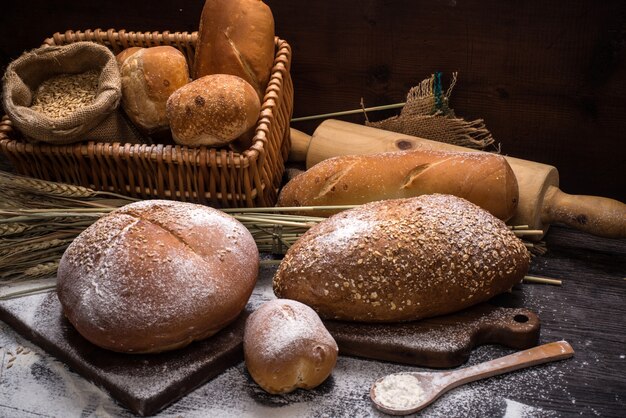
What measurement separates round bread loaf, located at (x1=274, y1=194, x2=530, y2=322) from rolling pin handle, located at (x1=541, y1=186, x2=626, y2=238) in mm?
403

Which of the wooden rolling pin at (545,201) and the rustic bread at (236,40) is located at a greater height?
the rustic bread at (236,40)

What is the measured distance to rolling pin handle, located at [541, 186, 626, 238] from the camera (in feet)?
6.40

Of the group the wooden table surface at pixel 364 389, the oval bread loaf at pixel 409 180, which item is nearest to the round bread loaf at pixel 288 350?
the wooden table surface at pixel 364 389

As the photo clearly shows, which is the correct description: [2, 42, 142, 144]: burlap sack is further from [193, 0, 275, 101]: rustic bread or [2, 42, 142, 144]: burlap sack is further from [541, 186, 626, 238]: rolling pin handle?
[541, 186, 626, 238]: rolling pin handle

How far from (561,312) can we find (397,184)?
541 millimetres

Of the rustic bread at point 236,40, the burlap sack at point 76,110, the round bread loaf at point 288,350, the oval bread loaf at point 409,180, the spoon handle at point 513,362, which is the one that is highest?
the rustic bread at point 236,40

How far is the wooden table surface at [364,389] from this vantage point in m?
1.41

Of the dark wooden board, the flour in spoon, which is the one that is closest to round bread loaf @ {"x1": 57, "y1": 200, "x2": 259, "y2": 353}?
the dark wooden board

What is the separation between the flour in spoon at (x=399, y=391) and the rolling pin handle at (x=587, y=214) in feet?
2.66

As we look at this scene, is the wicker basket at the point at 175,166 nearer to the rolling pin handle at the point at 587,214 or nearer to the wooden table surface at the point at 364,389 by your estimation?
the wooden table surface at the point at 364,389

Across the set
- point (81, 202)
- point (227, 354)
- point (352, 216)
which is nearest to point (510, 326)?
point (352, 216)

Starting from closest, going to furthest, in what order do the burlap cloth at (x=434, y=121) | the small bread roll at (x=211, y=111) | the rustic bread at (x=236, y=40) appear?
1. the small bread roll at (x=211, y=111)
2. the rustic bread at (x=236, y=40)
3. the burlap cloth at (x=434, y=121)

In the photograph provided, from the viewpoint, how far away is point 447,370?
1.51 meters

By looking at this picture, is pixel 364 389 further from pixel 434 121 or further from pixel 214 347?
pixel 434 121
